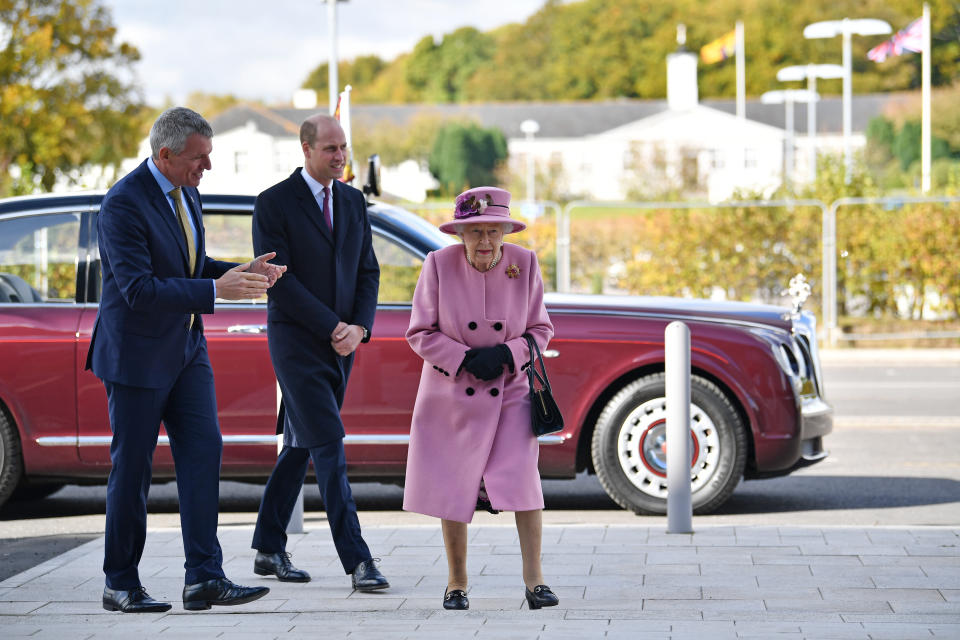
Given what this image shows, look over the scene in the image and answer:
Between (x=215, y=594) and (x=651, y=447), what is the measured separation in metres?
3.05

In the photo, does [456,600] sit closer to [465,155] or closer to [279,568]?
[279,568]

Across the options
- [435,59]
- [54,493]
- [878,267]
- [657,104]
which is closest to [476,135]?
[657,104]

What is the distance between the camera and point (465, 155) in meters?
101

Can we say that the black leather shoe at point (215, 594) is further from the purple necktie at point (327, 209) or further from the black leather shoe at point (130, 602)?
the purple necktie at point (327, 209)

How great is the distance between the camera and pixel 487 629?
536 cm

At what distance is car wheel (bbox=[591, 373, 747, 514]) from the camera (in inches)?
319

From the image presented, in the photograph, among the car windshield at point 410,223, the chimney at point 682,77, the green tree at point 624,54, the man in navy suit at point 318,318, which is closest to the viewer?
the man in navy suit at point 318,318

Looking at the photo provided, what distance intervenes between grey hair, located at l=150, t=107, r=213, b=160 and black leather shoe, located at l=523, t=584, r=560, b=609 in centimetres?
211

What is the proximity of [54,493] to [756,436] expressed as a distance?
4542 mm

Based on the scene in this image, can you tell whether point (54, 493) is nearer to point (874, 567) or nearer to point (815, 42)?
point (874, 567)

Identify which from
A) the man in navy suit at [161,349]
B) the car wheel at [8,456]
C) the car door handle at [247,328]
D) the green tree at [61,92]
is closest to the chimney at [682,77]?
the green tree at [61,92]

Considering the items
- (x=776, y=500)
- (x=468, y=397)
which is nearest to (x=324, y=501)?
(x=468, y=397)

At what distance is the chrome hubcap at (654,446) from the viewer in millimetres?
8109

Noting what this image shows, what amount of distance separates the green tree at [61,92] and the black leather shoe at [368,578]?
24456mm
